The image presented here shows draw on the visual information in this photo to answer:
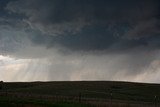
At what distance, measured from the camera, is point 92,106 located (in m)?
56.8

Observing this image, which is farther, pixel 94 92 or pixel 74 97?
pixel 94 92

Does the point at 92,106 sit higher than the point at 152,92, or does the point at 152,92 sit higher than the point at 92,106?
the point at 152,92

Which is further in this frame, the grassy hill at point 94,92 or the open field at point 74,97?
the grassy hill at point 94,92

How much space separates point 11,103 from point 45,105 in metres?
4.66

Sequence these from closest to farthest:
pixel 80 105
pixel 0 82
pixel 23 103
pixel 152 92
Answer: pixel 23 103 → pixel 80 105 → pixel 152 92 → pixel 0 82

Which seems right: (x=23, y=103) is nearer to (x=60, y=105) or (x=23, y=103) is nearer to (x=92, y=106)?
(x=60, y=105)

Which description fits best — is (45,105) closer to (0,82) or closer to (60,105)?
(60,105)

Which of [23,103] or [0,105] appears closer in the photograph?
[0,105]

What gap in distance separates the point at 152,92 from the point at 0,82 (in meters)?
52.2

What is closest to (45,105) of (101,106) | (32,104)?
(32,104)

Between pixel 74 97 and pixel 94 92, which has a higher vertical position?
pixel 94 92

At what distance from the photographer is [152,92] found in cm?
12712

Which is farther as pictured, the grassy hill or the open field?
the grassy hill

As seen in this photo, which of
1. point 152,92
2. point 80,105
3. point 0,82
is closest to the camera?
point 80,105
